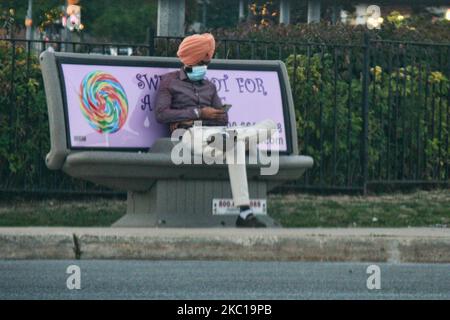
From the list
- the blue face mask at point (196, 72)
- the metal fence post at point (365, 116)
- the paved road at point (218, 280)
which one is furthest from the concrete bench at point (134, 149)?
the metal fence post at point (365, 116)

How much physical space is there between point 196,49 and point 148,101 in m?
0.65

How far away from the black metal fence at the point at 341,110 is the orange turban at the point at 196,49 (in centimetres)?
178

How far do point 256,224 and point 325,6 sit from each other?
31.9m

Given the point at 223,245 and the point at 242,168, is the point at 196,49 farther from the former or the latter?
the point at 223,245

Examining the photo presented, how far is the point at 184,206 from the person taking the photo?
1055 cm

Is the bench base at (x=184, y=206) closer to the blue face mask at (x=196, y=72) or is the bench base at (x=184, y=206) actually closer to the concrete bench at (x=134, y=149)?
the concrete bench at (x=134, y=149)

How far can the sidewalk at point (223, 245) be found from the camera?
9086 millimetres

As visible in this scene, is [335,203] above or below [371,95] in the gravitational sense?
below

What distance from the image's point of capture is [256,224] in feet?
33.2

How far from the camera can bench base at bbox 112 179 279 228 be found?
34.4ft

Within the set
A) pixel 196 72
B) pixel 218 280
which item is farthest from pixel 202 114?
pixel 218 280

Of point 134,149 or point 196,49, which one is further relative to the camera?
point 134,149

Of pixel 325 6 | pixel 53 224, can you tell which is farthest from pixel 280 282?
pixel 325 6

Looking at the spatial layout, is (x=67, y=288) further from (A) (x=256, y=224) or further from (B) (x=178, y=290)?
(A) (x=256, y=224)
